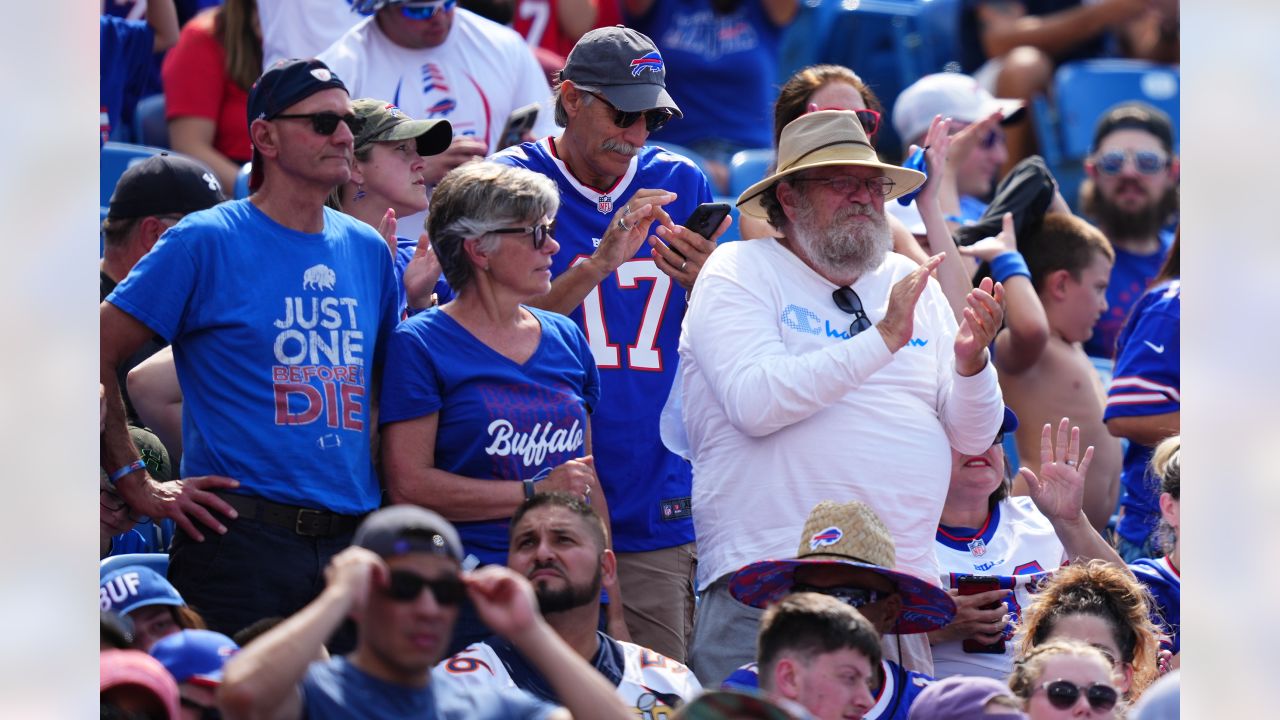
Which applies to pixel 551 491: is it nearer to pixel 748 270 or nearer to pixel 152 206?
pixel 748 270

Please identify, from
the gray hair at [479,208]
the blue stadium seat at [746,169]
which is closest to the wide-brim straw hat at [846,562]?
the gray hair at [479,208]

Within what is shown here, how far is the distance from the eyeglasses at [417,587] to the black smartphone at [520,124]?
293 centimetres

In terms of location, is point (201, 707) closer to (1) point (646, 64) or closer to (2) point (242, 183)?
(1) point (646, 64)

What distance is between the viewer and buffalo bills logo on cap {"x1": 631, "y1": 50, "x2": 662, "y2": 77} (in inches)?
194

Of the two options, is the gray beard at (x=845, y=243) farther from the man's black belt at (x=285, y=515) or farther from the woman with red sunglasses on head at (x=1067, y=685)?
the man's black belt at (x=285, y=515)

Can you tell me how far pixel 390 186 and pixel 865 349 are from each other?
4.91 ft

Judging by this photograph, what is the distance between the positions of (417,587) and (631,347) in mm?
2074

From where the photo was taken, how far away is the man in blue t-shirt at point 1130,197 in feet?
24.5

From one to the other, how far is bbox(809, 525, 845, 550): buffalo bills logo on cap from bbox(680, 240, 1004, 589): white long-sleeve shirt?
9.0 inches

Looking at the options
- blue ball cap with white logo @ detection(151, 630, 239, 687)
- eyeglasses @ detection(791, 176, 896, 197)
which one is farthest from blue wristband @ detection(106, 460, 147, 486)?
eyeglasses @ detection(791, 176, 896, 197)

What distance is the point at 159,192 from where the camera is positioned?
202 inches

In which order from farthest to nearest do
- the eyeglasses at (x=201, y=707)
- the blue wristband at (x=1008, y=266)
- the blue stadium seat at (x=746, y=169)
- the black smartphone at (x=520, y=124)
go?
the blue stadium seat at (x=746, y=169) < the blue wristband at (x=1008, y=266) < the black smartphone at (x=520, y=124) < the eyeglasses at (x=201, y=707)

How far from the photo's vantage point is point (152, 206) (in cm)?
511
